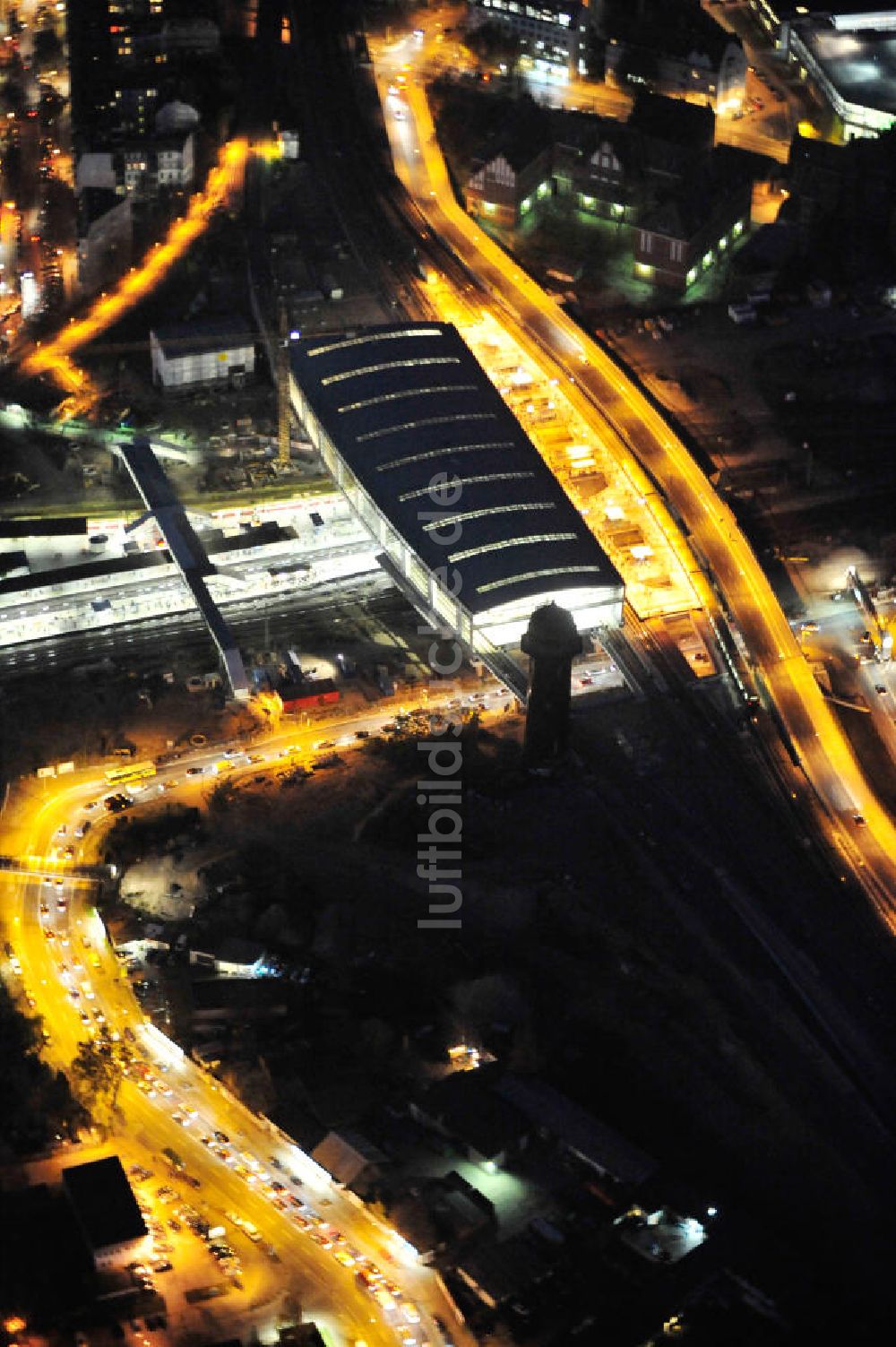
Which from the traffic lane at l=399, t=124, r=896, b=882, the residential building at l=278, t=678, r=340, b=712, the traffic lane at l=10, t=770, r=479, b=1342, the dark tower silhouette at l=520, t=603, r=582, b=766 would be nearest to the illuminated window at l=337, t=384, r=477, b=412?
the traffic lane at l=399, t=124, r=896, b=882

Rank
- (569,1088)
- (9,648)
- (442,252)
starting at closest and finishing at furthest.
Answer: (569,1088)
(9,648)
(442,252)

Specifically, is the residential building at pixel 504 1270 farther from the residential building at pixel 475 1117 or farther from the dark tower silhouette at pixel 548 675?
the dark tower silhouette at pixel 548 675

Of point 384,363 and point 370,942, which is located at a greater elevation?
point 384,363

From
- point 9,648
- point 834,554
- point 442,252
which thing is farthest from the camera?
point 442,252

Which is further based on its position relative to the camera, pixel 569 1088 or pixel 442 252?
pixel 442 252

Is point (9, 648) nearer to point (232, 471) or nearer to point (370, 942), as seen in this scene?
point (232, 471)

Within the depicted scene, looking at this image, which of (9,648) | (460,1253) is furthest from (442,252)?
(460,1253)

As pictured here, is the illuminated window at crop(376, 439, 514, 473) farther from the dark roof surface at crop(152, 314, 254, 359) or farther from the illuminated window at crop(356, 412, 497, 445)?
the dark roof surface at crop(152, 314, 254, 359)
